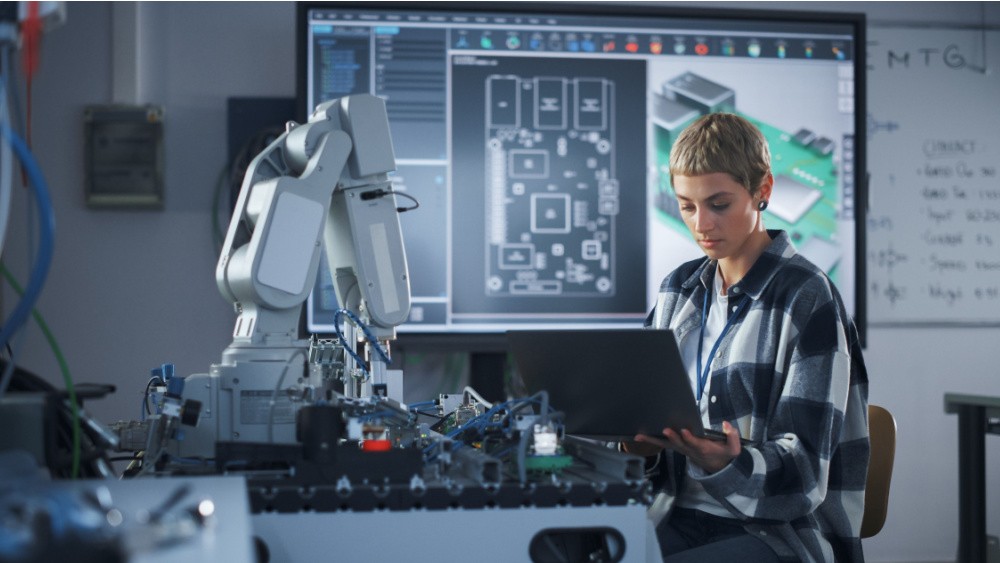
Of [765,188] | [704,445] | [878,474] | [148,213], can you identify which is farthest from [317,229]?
[148,213]

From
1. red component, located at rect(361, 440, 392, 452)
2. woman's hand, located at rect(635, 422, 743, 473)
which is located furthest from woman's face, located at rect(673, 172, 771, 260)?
red component, located at rect(361, 440, 392, 452)

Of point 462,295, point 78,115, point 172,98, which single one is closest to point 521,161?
point 462,295

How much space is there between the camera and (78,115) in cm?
319

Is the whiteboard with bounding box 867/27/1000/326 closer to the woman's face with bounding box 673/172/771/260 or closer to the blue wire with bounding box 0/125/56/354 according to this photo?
the woman's face with bounding box 673/172/771/260

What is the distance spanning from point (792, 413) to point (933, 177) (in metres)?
2.42

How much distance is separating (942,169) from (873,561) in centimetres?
143

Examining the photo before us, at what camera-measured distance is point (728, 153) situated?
1.73 metres

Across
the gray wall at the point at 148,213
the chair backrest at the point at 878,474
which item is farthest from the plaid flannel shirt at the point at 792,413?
the gray wall at the point at 148,213

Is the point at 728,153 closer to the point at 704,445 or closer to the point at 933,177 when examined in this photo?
the point at 704,445

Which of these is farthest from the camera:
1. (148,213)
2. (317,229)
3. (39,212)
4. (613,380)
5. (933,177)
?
(933,177)

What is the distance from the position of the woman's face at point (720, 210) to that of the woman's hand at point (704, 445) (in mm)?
390

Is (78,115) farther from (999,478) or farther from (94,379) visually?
(999,478)

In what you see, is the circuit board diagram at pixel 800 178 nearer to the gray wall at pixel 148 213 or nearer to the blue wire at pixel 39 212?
the gray wall at pixel 148 213

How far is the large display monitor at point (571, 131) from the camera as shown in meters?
3.19
